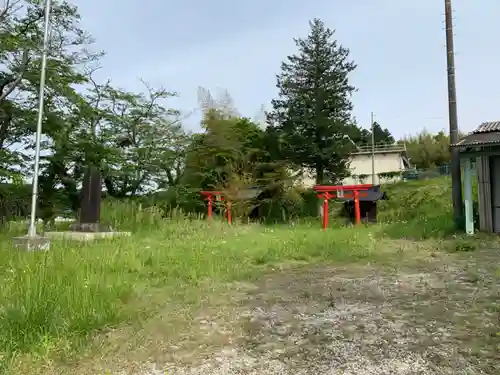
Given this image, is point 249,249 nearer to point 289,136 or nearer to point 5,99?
point 5,99

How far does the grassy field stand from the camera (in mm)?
2912

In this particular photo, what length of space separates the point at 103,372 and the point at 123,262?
11.6 ft

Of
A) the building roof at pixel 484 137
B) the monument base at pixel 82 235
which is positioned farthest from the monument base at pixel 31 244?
the building roof at pixel 484 137

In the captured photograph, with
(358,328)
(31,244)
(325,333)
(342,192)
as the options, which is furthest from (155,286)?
(342,192)

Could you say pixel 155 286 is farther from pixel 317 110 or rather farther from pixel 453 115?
pixel 317 110

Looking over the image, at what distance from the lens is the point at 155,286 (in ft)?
16.4

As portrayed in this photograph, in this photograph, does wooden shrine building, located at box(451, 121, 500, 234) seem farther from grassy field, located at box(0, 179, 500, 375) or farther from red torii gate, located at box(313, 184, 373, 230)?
red torii gate, located at box(313, 184, 373, 230)

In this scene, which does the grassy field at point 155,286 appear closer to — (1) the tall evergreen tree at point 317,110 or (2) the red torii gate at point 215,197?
(2) the red torii gate at point 215,197

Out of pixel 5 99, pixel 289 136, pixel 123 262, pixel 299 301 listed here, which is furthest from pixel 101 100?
pixel 299 301

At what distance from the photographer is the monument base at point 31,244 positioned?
7.04 metres

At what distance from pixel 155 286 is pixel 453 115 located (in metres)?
8.67

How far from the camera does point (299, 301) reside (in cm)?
428

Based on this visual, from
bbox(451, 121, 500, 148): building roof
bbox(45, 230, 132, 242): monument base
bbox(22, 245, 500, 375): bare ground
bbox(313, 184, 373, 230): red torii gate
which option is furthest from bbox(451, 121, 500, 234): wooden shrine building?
bbox(45, 230, 132, 242): monument base

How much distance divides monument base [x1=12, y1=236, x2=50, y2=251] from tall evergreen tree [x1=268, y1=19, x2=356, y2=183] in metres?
16.4
